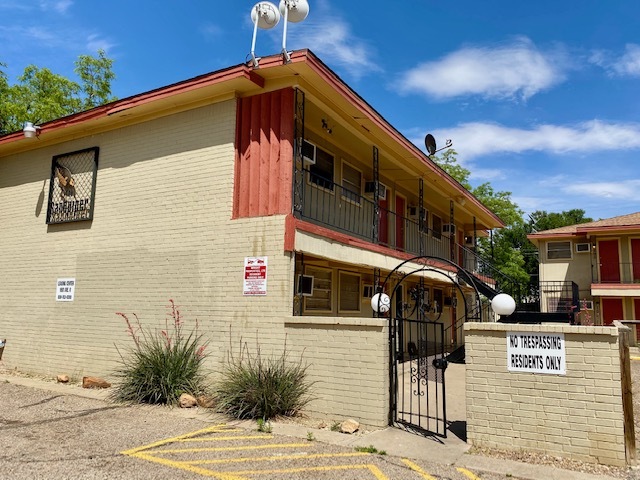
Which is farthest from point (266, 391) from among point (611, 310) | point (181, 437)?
point (611, 310)

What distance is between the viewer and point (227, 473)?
485cm

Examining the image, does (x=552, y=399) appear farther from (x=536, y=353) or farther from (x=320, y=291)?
(x=320, y=291)

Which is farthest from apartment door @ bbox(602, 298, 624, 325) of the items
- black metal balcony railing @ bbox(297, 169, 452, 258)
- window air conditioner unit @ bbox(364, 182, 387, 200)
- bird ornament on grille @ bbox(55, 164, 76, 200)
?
bird ornament on grille @ bbox(55, 164, 76, 200)

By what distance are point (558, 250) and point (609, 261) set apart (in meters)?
3.60

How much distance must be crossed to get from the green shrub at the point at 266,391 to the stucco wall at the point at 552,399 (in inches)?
97.4

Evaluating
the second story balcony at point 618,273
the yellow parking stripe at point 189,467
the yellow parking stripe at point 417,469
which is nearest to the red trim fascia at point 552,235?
the second story balcony at point 618,273

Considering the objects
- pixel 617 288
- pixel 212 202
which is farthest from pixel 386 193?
pixel 617 288

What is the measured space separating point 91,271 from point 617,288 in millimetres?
23592

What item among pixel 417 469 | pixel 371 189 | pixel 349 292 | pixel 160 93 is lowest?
pixel 417 469

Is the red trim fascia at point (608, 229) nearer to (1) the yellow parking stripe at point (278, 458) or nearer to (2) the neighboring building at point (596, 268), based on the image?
(2) the neighboring building at point (596, 268)

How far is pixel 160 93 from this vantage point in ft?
31.3

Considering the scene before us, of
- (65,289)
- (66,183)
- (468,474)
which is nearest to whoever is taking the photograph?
(468,474)

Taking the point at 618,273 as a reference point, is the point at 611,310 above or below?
below

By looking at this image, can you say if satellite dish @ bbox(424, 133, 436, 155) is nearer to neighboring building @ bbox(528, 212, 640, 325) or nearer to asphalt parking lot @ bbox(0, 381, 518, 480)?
neighboring building @ bbox(528, 212, 640, 325)
